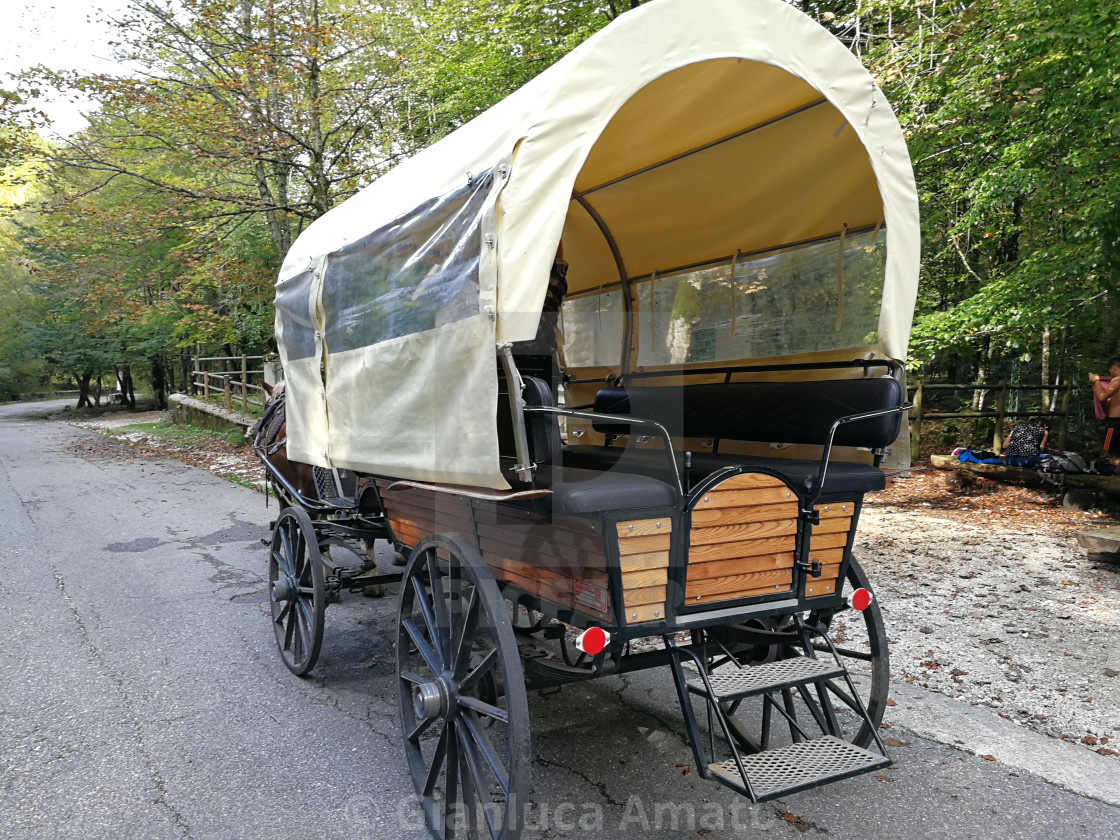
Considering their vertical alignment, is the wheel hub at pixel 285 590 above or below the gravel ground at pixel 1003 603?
above

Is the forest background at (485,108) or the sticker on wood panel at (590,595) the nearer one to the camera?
the sticker on wood panel at (590,595)

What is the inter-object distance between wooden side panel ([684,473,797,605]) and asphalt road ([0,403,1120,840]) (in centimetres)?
92

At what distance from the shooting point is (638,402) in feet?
15.0

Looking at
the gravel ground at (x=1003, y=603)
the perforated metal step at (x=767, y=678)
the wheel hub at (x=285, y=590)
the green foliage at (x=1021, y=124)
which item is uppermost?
the green foliage at (x=1021, y=124)

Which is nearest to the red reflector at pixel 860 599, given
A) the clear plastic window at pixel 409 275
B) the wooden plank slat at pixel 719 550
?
the wooden plank slat at pixel 719 550

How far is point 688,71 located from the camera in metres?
3.21

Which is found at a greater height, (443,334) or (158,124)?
(158,124)

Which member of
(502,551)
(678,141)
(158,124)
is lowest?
(502,551)

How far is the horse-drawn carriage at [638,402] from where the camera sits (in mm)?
2543

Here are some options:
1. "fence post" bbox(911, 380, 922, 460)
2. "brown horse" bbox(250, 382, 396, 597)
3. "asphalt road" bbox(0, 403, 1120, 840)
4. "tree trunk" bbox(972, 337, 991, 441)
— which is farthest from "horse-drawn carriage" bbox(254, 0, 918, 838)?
"tree trunk" bbox(972, 337, 991, 441)

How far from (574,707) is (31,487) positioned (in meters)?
10.6

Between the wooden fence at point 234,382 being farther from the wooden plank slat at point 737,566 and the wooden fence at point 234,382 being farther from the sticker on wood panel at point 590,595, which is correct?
the wooden plank slat at point 737,566

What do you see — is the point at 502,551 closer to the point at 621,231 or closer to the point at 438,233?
the point at 438,233

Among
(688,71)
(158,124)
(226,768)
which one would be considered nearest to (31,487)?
(158,124)
